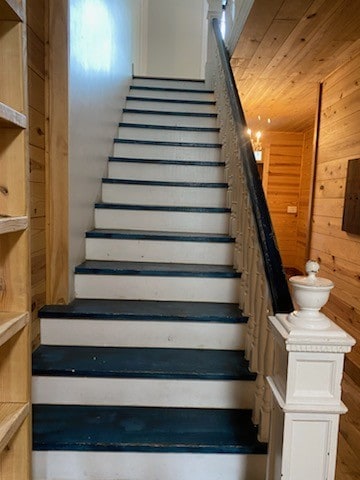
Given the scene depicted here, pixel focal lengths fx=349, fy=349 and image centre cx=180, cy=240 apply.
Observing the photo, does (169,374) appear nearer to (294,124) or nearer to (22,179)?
(22,179)

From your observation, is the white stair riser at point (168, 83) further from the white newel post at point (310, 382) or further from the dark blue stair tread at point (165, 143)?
the white newel post at point (310, 382)

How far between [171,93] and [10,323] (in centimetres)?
329

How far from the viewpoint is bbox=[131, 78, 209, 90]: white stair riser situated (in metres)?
3.89

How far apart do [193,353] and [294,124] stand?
396 cm

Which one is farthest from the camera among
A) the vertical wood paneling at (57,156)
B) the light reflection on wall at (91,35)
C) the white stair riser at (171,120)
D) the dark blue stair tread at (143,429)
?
the white stair riser at (171,120)

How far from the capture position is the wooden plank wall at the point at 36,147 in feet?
4.90

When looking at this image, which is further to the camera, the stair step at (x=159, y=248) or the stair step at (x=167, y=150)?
the stair step at (x=167, y=150)

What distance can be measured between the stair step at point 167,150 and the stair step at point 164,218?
0.62 meters

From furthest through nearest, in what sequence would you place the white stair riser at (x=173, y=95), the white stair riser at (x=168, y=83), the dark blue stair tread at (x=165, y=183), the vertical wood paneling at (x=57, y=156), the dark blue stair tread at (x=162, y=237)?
the white stair riser at (x=168, y=83) < the white stair riser at (x=173, y=95) < the dark blue stair tread at (x=165, y=183) < the dark blue stair tread at (x=162, y=237) < the vertical wood paneling at (x=57, y=156)

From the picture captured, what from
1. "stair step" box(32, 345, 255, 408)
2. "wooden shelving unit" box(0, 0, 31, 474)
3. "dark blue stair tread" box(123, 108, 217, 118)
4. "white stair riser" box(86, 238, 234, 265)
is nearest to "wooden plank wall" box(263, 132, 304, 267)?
"dark blue stair tread" box(123, 108, 217, 118)

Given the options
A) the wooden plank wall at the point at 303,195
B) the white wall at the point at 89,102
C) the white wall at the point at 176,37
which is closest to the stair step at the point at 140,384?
the white wall at the point at 89,102

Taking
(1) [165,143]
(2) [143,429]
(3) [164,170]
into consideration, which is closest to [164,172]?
(3) [164,170]

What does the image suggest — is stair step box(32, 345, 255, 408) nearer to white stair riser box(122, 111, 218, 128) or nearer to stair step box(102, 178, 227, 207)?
stair step box(102, 178, 227, 207)

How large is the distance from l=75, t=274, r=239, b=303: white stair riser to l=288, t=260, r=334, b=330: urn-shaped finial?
0.93 metres
